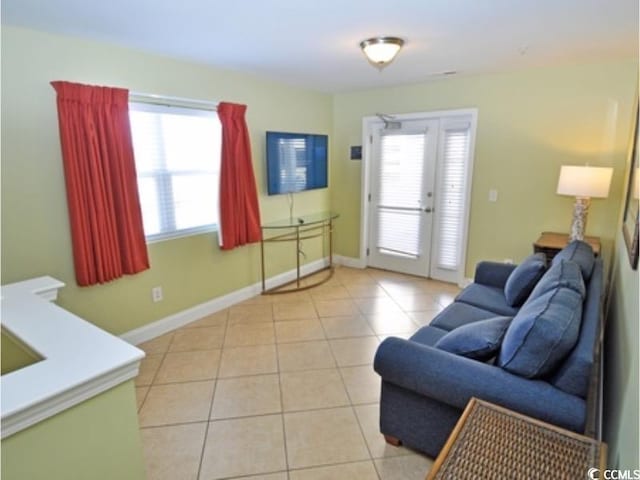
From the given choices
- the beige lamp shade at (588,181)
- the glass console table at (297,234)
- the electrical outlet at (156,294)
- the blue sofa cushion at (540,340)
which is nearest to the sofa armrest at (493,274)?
the beige lamp shade at (588,181)

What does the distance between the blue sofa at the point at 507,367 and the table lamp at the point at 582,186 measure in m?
1.13

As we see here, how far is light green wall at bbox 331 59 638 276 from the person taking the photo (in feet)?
10.8

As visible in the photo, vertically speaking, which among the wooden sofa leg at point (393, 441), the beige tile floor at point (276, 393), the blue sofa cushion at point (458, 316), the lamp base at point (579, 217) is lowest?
the beige tile floor at point (276, 393)

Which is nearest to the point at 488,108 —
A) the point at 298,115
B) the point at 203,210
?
the point at 298,115

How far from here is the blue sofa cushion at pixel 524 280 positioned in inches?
99.0

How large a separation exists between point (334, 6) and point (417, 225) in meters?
3.07

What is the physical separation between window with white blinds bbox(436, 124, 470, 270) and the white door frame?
64 mm

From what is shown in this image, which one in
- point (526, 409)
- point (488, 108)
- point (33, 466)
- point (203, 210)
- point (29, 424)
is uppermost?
point (488, 108)

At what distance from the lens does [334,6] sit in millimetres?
1975

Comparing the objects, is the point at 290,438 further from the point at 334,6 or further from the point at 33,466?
the point at 334,6

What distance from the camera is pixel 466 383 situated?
1.60m

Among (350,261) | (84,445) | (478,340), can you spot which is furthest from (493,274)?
(84,445)

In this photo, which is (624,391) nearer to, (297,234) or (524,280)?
(524,280)

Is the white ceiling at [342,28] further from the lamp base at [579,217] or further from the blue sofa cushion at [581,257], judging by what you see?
the blue sofa cushion at [581,257]
